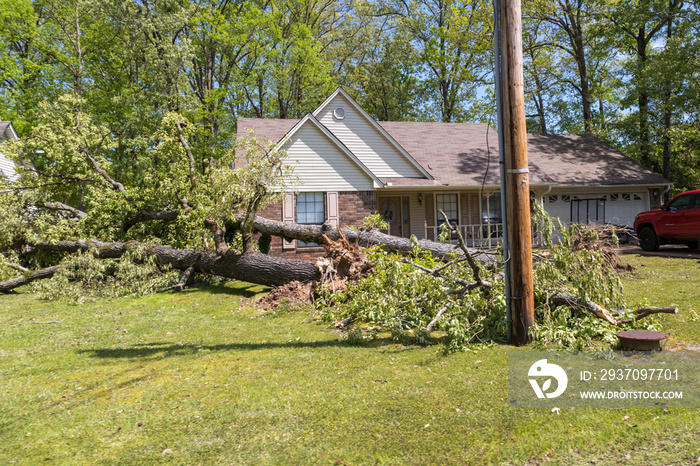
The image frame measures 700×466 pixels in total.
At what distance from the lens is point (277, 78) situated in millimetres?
29891

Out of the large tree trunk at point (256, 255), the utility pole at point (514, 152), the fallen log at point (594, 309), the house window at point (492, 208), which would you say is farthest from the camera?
the house window at point (492, 208)

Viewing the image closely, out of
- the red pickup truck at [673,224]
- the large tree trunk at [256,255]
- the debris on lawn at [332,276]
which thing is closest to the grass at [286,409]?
the debris on lawn at [332,276]

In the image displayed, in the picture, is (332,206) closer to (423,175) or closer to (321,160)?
(321,160)

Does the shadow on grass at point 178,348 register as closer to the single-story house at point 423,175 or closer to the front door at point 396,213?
the single-story house at point 423,175

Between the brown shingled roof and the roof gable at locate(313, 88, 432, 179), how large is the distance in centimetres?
69

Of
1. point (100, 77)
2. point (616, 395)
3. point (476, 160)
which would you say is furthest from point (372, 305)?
point (100, 77)

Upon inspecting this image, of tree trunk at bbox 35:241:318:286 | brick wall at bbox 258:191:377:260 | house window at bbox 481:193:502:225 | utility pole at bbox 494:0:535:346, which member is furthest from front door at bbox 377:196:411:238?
utility pole at bbox 494:0:535:346

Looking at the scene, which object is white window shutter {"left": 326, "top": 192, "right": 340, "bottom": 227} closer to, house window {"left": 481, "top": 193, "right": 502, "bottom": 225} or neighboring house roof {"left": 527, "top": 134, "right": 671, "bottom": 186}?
house window {"left": 481, "top": 193, "right": 502, "bottom": 225}

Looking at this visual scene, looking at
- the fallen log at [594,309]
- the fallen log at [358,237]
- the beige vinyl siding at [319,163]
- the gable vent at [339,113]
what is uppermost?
the gable vent at [339,113]

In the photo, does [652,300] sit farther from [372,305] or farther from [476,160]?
[476,160]

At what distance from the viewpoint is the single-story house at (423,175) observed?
653 inches

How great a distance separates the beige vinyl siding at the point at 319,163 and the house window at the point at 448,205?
4.18m

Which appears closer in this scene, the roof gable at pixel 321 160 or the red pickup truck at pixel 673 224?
the red pickup truck at pixel 673 224

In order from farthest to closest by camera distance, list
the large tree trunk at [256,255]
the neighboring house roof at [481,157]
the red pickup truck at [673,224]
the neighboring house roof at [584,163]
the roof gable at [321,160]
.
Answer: the neighboring house roof at [584,163], the neighboring house roof at [481,157], the roof gable at [321,160], the red pickup truck at [673,224], the large tree trunk at [256,255]
